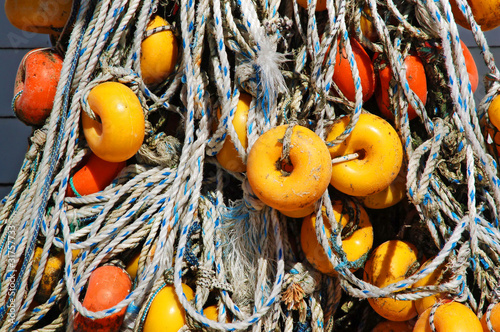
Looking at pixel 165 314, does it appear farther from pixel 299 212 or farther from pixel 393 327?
pixel 393 327

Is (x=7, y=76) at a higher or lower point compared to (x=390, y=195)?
higher

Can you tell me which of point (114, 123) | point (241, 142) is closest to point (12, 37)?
point (114, 123)

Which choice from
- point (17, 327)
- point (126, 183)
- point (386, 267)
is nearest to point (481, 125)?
point (386, 267)

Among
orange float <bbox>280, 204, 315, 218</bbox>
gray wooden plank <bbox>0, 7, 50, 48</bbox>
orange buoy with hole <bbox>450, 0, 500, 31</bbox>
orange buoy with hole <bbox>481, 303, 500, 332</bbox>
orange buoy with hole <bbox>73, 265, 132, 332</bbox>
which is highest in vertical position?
gray wooden plank <bbox>0, 7, 50, 48</bbox>

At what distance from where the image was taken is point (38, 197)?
1.54m

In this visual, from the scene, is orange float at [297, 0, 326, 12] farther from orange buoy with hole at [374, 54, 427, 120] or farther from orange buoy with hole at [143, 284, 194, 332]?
orange buoy with hole at [143, 284, 194, 332]

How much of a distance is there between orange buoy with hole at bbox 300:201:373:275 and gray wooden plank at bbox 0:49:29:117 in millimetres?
1496

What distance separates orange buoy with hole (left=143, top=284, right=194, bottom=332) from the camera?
139 centimetres

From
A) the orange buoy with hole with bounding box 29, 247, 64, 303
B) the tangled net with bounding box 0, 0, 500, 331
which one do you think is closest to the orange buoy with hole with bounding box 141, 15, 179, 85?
the tangled net with bounding box 0, 0, 500, 331

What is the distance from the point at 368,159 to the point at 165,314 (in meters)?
0.77

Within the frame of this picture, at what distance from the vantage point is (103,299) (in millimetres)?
1384

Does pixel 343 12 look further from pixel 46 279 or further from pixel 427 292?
pixel 46 279

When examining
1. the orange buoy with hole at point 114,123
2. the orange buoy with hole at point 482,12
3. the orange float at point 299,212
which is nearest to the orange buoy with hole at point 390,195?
the orange float at point 299,212

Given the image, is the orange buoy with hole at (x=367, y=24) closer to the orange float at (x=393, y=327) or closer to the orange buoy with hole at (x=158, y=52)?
the orange buoy with hole at (x=158, y=52)
